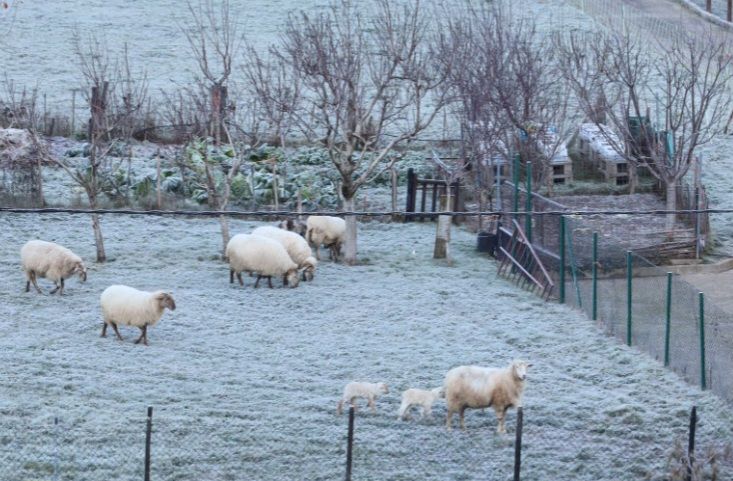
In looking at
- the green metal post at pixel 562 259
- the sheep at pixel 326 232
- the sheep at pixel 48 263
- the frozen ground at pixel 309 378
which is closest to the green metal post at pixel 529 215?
the frozen ground at pixel 309 378

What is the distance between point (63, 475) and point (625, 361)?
8.73m

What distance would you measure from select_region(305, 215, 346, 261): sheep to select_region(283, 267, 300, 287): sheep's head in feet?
8.14

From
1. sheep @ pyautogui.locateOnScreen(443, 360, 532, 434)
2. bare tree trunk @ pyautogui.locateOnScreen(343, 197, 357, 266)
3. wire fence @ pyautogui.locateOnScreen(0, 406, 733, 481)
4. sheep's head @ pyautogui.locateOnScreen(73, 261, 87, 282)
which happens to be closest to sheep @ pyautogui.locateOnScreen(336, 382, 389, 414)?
wire fence @ pyautogui.locateOnScreen(0, 406, 733, 481)

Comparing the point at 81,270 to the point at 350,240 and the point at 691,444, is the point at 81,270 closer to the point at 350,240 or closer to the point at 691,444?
the point at 350,240

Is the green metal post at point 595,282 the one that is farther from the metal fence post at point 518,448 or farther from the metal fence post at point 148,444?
the metal fence post at point 148,444

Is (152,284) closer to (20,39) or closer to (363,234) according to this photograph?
(363,234)

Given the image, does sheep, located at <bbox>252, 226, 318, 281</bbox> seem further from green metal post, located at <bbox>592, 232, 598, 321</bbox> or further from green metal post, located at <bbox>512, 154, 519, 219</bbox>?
green metal post, located at <bbox>592, 232, 598, 321</bbox>

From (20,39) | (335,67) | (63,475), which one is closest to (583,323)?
(335,67)

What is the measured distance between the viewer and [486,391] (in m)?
18.1

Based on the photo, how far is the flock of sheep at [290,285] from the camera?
18078mm

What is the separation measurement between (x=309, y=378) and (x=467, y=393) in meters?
2.83

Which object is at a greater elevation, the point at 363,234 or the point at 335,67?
the point at 335,67

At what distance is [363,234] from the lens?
30516 mm

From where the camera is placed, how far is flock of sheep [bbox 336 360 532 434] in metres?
18.0
